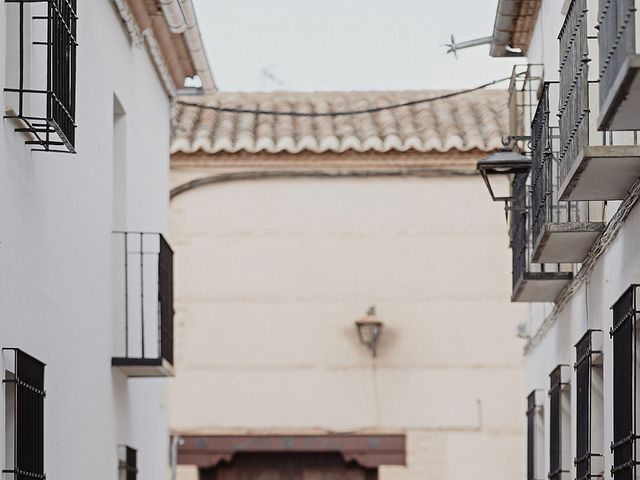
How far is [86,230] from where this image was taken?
12383mm

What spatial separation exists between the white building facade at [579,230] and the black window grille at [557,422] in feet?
0.03

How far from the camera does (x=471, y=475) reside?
2044 centimetres

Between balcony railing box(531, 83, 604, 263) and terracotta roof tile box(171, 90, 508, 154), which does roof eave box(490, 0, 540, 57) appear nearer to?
balcony railing box(531, 83, 604, 263)

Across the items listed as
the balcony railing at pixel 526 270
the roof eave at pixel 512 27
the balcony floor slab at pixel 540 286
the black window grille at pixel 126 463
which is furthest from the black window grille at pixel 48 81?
the roof eave at pixel 512 27

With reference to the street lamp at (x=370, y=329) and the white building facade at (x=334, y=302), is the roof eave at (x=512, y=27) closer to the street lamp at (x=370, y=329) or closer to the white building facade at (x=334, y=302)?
the white building facade at (x=334, y=302)

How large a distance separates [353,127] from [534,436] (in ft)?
23.8

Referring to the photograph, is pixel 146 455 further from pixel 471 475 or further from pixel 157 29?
pixel 471 475

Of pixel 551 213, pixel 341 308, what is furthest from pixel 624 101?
pixel 341 308

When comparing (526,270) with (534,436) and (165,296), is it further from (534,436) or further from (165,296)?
(165,296)

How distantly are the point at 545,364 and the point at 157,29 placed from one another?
14.4 ft

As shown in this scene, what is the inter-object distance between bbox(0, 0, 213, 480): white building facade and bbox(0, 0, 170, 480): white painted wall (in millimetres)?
17

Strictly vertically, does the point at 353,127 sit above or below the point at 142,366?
above

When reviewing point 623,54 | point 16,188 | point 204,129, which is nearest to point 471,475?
point 204,129

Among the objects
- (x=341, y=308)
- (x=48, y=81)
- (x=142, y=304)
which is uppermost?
(x=48, y=81)
